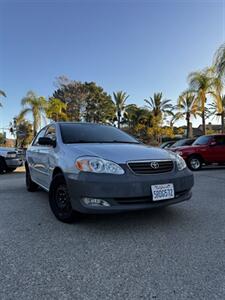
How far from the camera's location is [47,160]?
173 inches

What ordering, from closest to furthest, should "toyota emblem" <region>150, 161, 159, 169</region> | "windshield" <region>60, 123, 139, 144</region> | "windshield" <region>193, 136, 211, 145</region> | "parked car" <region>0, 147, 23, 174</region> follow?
"toyota emblem" <region>150, 161, 159, 169</region>
"windshield" <region>60, 123, 139, 144</region>
"parked car" <region>0, 147, 23, 174</region>
"windshield" <region>193, 136, 211, 145</region>

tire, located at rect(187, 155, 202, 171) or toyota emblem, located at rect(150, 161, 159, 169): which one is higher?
toyota emblem, located at rect(150, 161, 159, 169)

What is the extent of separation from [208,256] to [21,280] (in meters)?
1.77

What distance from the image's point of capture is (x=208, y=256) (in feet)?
8.54

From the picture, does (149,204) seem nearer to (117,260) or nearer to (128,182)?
(128,182)

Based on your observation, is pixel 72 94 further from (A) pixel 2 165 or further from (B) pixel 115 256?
(B) pixel 115 256

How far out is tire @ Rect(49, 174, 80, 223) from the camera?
3.52 m

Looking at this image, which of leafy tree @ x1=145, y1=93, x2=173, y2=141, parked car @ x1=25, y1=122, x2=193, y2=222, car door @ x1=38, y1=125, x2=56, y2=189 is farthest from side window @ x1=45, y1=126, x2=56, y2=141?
leafy tree @ x1=145, y1=93, x2=173, y2=141

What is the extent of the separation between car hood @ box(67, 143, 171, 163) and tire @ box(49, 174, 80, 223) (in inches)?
20.5

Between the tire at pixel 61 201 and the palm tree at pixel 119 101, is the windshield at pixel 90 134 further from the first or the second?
the palm tree at pixel 119 101

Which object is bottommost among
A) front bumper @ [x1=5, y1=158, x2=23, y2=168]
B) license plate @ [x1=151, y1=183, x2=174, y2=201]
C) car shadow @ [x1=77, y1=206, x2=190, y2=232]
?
car shadow @ [x1=77, y1=206, x2=190, y2=232]

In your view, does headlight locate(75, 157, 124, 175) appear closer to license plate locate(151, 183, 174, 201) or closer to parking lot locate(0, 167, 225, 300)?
license plate locate(151, 183, 174, 201)

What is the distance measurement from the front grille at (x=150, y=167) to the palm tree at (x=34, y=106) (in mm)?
21109

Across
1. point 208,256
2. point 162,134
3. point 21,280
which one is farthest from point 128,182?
point 162,134
